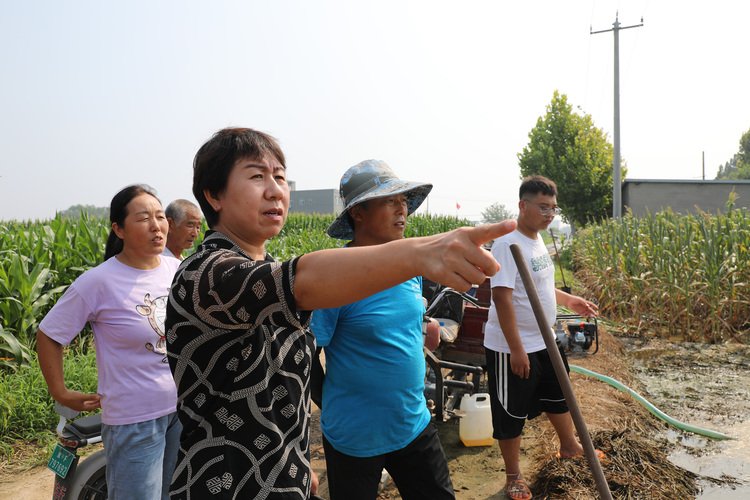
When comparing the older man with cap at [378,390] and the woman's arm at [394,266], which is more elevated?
the woman's arm at [394,266]

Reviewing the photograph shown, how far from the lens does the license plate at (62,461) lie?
7.63 ft

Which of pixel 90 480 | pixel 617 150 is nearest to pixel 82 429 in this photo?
pixel 90 480

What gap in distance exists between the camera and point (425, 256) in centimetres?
88

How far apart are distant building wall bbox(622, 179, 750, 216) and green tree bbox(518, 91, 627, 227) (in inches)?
282

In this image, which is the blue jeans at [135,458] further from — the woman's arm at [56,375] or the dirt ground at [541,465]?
the dirt ground at [541,465]

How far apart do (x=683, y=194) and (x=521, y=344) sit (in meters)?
18.7

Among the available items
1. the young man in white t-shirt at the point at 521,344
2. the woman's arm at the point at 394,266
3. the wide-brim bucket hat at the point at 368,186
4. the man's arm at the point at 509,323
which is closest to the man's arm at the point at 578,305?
the young man in white t-shirt at the point at 521,344

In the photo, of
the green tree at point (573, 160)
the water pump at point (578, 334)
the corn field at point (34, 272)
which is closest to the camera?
the corn field at point (34, 272)

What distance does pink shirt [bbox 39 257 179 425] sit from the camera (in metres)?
2.01

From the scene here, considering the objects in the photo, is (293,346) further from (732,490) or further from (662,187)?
(662,187)

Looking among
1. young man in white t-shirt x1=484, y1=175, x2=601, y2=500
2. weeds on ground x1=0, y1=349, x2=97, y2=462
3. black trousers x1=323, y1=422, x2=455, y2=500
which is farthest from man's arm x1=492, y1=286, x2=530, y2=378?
weeds on ground x1=0, y1=349, x2=97, y2=462

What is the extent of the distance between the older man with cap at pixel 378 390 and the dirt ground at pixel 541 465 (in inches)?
52.7

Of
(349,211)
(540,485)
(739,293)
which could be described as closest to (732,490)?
(540,485)

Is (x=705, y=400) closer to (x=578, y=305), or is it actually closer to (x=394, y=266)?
(x=578, y=305)
